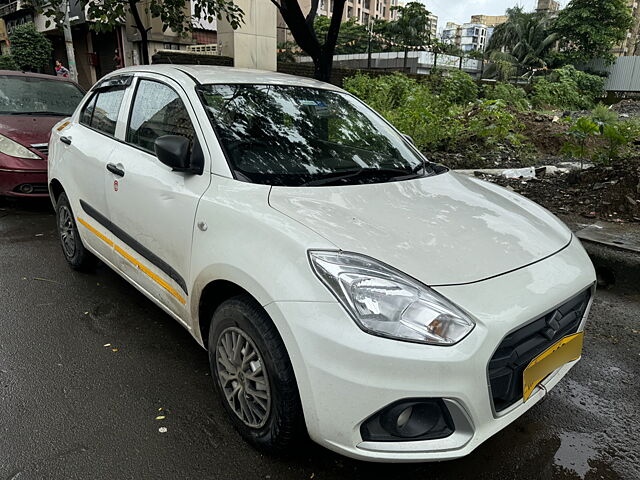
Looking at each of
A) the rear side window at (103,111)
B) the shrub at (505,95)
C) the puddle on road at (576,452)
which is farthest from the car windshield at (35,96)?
the shrub at (505,95)

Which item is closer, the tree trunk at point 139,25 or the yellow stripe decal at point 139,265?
the yellow stripe decal at point 139,265

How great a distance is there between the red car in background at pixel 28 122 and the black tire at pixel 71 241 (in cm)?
183

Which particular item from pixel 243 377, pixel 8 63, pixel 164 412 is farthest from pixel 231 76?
pixel 8 63

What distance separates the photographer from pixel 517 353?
71.1 inches

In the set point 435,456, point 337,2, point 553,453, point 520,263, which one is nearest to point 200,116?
point 520,263

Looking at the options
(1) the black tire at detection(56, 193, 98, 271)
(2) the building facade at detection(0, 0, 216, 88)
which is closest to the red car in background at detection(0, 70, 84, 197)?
(1) the black tire at detection(56, 193, 98, 271)

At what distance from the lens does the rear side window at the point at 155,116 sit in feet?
8.98

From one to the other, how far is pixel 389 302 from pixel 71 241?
3270 mm

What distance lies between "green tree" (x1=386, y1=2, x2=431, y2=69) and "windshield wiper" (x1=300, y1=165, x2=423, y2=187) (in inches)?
2138

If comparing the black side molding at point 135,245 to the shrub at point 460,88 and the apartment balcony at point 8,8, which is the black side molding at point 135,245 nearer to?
the shrub at point 460,88

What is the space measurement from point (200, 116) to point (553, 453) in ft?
7.97

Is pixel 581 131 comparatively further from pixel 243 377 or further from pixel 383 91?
pixel 243 377

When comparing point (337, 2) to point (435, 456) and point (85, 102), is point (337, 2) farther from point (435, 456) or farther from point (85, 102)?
point (435, 456)

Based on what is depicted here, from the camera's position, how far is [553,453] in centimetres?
223
